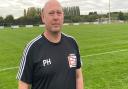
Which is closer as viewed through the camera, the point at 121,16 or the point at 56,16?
the point at 56,16

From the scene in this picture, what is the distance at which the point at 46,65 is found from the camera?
4168 millimetres

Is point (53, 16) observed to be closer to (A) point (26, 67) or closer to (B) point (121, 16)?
(A) point (26, 67)

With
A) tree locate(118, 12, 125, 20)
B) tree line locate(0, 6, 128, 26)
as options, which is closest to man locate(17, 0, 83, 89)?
tree line locate(0, 6, 128, 26)

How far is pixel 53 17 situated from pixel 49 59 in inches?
18.1

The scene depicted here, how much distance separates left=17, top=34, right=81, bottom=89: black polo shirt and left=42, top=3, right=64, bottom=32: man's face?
19 cm

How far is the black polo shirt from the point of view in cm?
419

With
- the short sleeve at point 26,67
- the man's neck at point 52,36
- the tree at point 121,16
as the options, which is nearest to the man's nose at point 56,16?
the man's neck at point 52,36

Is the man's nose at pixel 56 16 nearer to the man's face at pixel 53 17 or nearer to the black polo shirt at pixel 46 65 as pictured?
the man's face at pixel 53 17

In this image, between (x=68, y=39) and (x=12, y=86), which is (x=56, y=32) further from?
(x=12, y=86)

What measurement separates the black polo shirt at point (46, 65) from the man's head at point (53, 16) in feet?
0.61

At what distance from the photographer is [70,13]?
14975cm

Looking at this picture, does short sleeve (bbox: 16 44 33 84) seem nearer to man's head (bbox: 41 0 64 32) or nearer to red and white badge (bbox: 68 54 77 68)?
man's head (bbox: 41 0 64 32)

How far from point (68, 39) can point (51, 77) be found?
1.66ft

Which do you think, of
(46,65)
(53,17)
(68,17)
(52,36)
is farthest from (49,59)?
(68,17)
